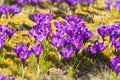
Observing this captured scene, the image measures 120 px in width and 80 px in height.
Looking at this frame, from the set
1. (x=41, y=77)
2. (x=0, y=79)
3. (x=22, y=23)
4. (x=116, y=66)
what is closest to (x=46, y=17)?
(x=22, y=23)

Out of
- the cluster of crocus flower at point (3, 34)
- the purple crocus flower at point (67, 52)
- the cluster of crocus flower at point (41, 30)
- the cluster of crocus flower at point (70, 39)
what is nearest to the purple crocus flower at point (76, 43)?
the cluster of crocus flower at point (70, 39)

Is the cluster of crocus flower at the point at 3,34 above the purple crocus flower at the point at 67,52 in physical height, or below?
above

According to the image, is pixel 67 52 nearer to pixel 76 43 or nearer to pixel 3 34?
pixel 76 43

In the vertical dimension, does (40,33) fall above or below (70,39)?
above

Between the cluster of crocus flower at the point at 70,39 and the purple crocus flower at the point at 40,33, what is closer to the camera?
the cluster of crocus flower at the point at 70,39

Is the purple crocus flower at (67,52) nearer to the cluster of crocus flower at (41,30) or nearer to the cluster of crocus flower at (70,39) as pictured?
the cluster of crocus flower at (70,39)

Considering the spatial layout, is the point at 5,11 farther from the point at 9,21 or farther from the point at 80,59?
the point at 80,59

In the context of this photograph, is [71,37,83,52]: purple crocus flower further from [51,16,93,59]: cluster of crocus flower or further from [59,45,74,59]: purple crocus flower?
[59,45,74,59]: purple crocus flower

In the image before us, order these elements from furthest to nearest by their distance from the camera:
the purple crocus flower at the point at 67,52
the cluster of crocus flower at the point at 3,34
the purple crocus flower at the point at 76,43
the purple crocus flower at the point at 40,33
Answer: the purple crocus flower at the point at 40,33 → the purple crocus flower at the point at 76,43 → the purple crocus flower at the point at 67,52 → the cluster of crocus flower at the point at 3,34

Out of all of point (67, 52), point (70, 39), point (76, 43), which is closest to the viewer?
point (67, 52)

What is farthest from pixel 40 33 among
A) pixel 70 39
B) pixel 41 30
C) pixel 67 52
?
pixel 67 52

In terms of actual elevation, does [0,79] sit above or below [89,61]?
above
